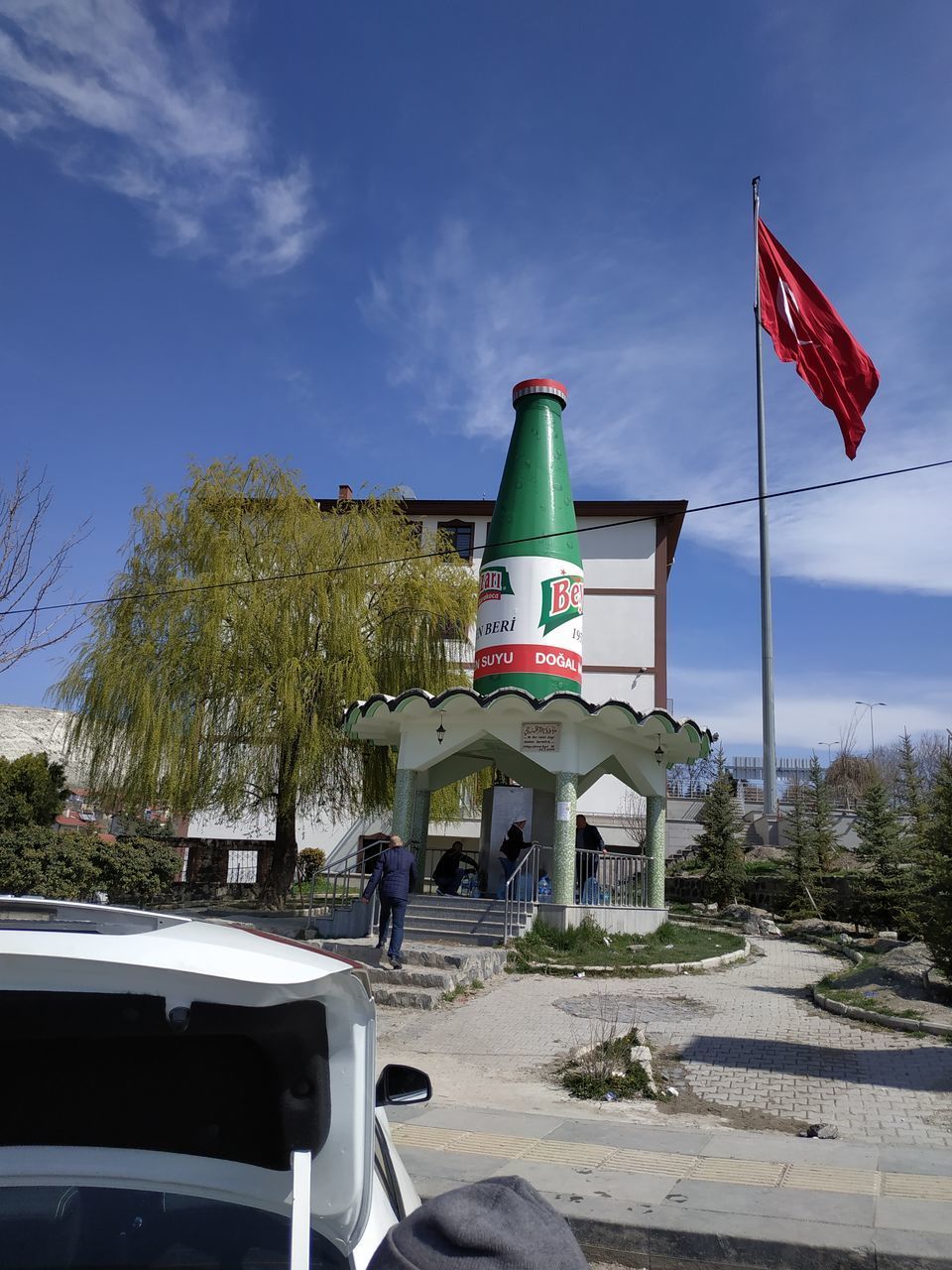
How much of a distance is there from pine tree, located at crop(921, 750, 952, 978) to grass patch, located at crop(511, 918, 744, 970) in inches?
176

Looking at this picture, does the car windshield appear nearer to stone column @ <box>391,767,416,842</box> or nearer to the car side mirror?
the car side mirror

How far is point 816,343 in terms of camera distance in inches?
853

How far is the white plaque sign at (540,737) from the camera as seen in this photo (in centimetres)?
1652

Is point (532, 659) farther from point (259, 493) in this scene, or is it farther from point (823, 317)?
point (823, 317)

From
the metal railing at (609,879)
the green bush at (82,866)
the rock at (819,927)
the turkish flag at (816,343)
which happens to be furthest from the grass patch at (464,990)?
the turkish flag at (816,343)

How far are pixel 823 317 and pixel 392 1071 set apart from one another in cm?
2247

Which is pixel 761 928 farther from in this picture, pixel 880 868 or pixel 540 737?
pixel 540 737

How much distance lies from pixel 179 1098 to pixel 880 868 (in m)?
21.8

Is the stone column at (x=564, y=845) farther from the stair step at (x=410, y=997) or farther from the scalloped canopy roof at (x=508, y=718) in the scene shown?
the stair step at (x=410, y=997)

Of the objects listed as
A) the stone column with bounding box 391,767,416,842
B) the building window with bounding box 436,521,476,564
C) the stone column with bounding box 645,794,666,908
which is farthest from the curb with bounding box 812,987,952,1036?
the building window with bounding box 436,521,476,564

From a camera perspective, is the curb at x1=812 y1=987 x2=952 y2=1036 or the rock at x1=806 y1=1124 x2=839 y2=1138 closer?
the rock at x1=806 y1=1124 x2=839 y2=1138

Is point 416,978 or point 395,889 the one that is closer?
point 416,978

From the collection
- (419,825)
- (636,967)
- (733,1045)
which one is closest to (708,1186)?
(733,1045)

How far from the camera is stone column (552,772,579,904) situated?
16062 mm
